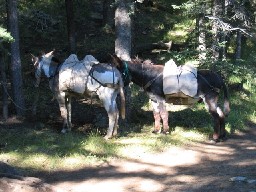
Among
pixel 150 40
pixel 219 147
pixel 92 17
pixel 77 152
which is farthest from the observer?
pixel 92 17

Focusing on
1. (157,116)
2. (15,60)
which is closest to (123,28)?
(157,116)

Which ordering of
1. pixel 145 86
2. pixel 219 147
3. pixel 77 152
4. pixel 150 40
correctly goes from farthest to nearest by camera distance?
pixel 150 40 → pixel 145 86 → pixel 219 147 → pixel 77 152

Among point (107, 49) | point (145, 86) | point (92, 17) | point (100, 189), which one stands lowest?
point (100, 189)

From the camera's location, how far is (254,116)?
16609 mm

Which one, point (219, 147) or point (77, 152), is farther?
point (219, 147)

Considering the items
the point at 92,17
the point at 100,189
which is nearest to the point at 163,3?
the point at 92,17

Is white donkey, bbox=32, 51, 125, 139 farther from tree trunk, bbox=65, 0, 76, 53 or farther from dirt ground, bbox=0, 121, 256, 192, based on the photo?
tree trunk, bbox=65, 0, 76, 53

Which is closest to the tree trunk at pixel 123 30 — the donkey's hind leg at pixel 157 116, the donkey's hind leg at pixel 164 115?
the donkey's hind leg at pixel 157 116

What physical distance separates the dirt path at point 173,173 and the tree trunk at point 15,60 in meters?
5.49

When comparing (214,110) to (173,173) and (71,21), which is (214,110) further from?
(71,21)

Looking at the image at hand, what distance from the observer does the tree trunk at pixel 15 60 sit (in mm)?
14078

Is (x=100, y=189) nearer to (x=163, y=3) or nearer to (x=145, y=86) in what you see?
(x=145, y=86)

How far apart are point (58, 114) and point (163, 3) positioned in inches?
742

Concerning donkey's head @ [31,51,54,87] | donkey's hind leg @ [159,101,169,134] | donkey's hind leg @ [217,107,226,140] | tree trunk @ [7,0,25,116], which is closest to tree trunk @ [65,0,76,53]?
tree trunk @ [7,0,25,116]
